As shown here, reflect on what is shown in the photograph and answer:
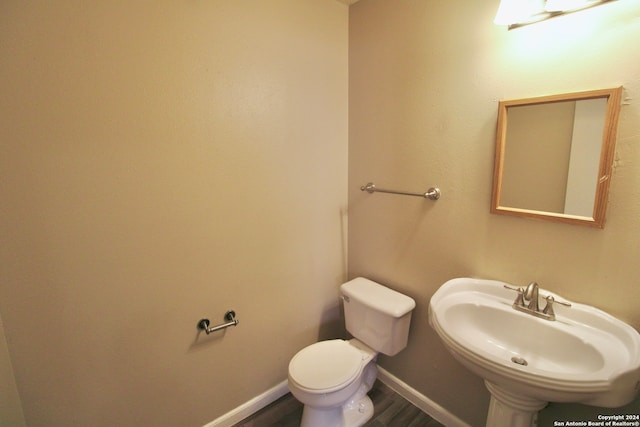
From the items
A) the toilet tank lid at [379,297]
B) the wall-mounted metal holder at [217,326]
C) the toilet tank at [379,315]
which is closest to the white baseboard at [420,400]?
the toilet tank at [379,315]

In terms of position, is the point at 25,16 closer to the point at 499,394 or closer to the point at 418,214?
the point at 418,214

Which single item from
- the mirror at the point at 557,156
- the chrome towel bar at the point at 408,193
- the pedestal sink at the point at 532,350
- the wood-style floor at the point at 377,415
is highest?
the mirror at the point at 557,156

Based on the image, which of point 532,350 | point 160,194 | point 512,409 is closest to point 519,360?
point 532,350

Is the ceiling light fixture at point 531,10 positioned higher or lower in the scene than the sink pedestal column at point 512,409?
higher

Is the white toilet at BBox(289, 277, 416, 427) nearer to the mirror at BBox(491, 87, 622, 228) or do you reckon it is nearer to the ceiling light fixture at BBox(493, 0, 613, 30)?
the mirror at BBox(491, 87, 622, 228)

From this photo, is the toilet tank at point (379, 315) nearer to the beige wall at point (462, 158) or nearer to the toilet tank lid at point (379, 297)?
the toilet tank lid at point (379, 297)

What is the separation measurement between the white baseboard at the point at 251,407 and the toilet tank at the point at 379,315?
59 centimetres

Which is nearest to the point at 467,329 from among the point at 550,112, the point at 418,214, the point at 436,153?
the point at 418,214

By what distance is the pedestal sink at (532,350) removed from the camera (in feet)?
2.68

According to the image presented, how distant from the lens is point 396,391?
72.6 inches

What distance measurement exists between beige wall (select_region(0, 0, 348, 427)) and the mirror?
0.95 metres

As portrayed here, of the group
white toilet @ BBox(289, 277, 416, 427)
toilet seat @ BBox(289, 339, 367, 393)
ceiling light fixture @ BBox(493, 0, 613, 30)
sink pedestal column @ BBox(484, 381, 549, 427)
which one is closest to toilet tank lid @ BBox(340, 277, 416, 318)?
white toilet @ BBox(289, 277, 416, 427)

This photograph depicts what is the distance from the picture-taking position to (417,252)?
1606 millimetres

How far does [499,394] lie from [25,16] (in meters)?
2.13
